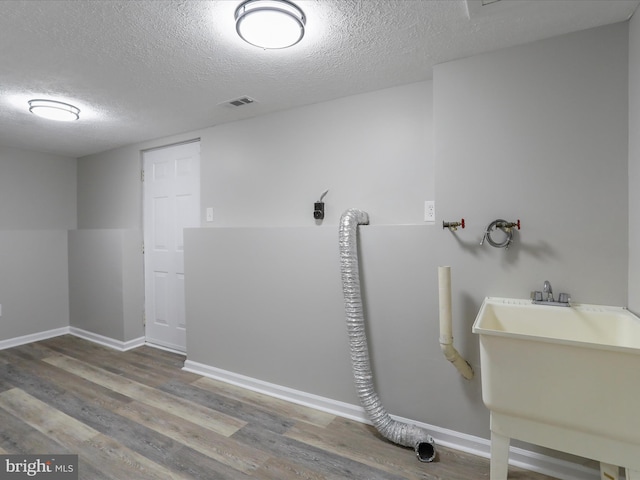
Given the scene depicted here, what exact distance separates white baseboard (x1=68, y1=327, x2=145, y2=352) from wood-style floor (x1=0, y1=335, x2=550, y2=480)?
1.85ft

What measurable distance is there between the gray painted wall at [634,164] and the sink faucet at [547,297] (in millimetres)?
244

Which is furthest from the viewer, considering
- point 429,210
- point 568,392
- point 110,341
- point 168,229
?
point 110,341

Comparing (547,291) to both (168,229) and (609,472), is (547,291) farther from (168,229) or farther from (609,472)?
(168,229)

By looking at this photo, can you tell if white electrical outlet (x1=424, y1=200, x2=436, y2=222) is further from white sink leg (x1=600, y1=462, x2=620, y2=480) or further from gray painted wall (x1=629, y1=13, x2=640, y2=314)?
white sink leg (x1=600, y1=462, x2=620, y2=480)

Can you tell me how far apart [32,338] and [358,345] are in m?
3.89

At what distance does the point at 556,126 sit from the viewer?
166cm

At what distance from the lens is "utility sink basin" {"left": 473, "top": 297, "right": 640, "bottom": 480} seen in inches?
45.4

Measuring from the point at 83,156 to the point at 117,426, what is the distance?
3.38 meters

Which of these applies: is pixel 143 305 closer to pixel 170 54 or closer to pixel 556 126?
pixel 170 54

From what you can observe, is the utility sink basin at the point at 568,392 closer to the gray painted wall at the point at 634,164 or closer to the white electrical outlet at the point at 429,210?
the gray painted wall at the point at 634,164

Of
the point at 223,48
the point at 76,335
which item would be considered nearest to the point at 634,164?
the point at 223,48


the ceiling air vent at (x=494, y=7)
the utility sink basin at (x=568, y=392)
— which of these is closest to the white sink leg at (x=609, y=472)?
the utility sink basin at (x=568, y=392)

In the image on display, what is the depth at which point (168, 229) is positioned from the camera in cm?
351

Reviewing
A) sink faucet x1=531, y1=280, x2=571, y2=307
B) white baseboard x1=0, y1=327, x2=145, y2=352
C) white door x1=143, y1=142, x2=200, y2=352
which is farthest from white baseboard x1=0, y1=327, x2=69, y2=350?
sink faucet x1=531, y1=280, x2=571, y2=307
